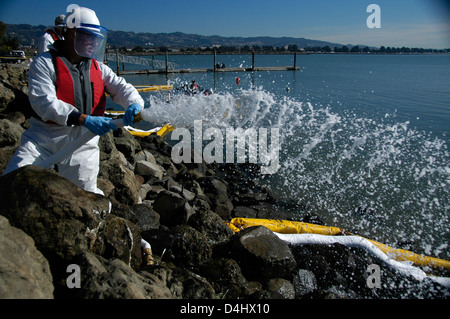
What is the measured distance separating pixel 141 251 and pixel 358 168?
35.1 feet

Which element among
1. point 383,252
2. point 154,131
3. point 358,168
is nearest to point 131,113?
point 383,252

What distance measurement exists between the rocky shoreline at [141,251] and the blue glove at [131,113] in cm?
100

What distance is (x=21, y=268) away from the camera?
245cm

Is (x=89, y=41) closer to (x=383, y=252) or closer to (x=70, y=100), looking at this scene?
(x=70, y=100)

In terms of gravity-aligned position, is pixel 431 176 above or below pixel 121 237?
below

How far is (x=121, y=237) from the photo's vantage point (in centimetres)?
363

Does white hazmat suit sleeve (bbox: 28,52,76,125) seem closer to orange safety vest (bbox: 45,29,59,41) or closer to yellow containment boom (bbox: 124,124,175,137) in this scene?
orange safety vest (bbox: 45,29,59,41)

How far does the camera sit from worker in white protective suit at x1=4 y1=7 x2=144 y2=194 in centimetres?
374

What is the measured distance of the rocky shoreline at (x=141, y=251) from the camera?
2.75m

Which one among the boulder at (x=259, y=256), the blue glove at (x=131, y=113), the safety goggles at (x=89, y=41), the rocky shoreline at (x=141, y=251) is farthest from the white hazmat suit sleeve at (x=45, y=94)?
the boulder at (x=259, y=256)
